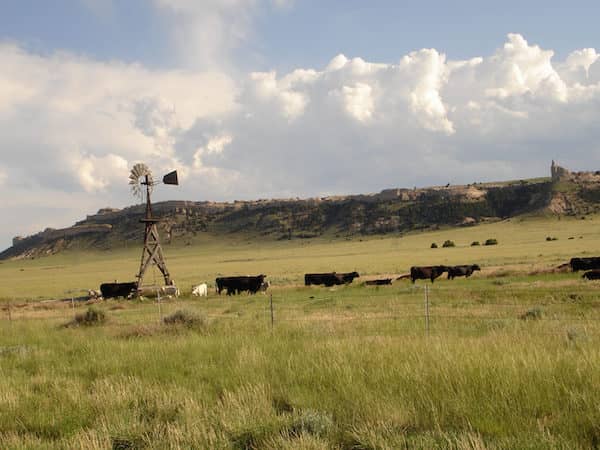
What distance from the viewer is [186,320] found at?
14102 mm

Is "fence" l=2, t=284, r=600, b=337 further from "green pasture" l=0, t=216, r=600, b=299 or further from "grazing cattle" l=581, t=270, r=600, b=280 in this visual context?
"green pasture" l=0, t=216, r=600, b=299

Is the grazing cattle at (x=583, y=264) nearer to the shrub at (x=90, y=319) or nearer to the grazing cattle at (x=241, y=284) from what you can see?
the grazing cattle at (x=241, y=284)

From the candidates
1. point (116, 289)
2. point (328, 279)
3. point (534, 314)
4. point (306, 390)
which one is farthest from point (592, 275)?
point (116, 289)

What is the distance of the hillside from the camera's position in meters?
121

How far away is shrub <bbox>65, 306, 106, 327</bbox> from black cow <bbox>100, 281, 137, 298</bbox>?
50.7 ft

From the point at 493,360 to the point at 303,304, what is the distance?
52.1ft

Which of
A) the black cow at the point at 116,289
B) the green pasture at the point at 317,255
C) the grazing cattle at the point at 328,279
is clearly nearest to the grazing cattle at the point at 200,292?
the black cow at the point at 116,289

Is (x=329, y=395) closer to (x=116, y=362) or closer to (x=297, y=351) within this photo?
(x=297, y=351)

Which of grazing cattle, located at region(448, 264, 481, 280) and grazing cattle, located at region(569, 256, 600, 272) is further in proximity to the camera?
grazing cattle, located at region(448, 264, 481, 280)

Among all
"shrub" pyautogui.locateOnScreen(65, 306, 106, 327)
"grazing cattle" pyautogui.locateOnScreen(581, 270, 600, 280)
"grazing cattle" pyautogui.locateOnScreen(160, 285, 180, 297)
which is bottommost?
"grazing cattle" pyautogui.locateOnScreen(581, 270, 600, 280)

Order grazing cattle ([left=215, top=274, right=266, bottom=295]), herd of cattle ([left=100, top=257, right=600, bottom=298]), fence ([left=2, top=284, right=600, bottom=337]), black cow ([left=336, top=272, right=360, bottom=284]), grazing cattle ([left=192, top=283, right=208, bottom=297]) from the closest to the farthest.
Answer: fence ([left=2, top=284, right=600, bottom=337]) < grazing cattle ([left=192, top=283, right=208, bottom=297]) < herd of cattle ([left=100, top=257, right=600, bottom=298]) < grazing cattle ([left=215, top=274, right=266, bottom=295]) < black cow ([left=336, top=272, right=360, bottom=284])

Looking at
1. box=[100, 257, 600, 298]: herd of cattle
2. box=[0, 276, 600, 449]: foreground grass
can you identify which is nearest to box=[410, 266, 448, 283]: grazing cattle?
box=[100, 257, 600, 298]: herd of cattle

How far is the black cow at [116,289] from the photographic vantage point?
33.1 meters

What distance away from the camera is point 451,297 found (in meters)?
21.6
